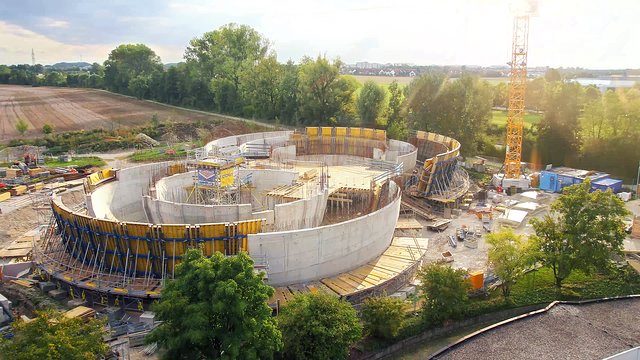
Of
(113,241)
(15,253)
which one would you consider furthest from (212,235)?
(15,253)

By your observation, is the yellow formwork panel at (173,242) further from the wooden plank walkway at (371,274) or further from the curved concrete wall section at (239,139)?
the curved concrete wall section at (239,139)

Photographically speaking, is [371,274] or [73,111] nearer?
[371,274]

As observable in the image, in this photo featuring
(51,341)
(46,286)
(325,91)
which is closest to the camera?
(51,341)

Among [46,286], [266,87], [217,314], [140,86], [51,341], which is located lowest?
[46,286]

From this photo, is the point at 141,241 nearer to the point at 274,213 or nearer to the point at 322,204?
the point at 274,213

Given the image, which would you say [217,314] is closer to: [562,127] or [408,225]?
[408,225]

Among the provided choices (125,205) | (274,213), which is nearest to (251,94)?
(125,205)
